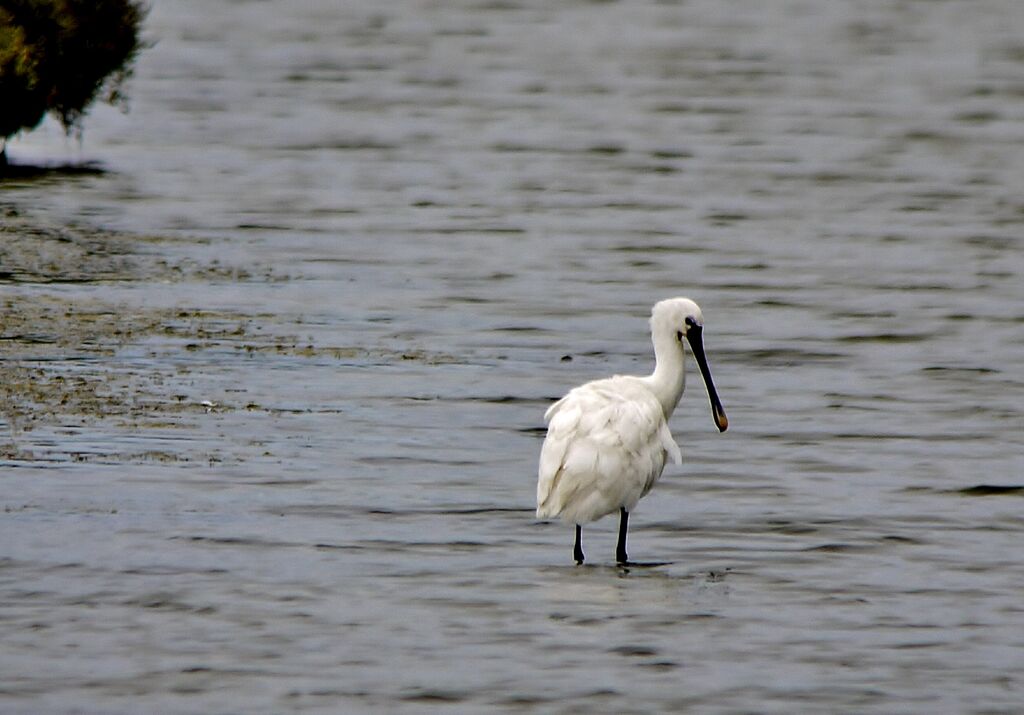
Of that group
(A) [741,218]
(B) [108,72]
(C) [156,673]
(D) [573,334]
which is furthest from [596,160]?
(C) [156,673]

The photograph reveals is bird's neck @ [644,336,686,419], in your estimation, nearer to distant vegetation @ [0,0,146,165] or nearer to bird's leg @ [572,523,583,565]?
bird's leg @ [572,523,583,565]

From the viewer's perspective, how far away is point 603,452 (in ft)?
40.4

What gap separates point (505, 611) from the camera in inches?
462

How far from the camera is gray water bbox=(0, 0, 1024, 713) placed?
11000mm

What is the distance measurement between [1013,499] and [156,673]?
20.3 ft

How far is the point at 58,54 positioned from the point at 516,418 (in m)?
12.5

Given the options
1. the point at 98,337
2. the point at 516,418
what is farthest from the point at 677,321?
the point at 98,337

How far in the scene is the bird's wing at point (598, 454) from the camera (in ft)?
40.2

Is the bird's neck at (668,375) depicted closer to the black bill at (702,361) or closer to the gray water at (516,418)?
the black bill at (702,361)

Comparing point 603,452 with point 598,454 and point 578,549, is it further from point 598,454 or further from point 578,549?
point 578,549

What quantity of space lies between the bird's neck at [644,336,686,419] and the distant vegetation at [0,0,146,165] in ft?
45.7

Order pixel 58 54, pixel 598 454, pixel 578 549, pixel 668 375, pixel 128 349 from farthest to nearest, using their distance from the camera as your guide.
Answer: pixel 58 54 → pixel 128 349 → pixel 668 375 → pixel 578 549 → pixel 598 454

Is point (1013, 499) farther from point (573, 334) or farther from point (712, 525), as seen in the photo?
point (573, 334)

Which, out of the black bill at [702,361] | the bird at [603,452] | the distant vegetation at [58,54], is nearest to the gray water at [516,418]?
the bird at [603,452]
